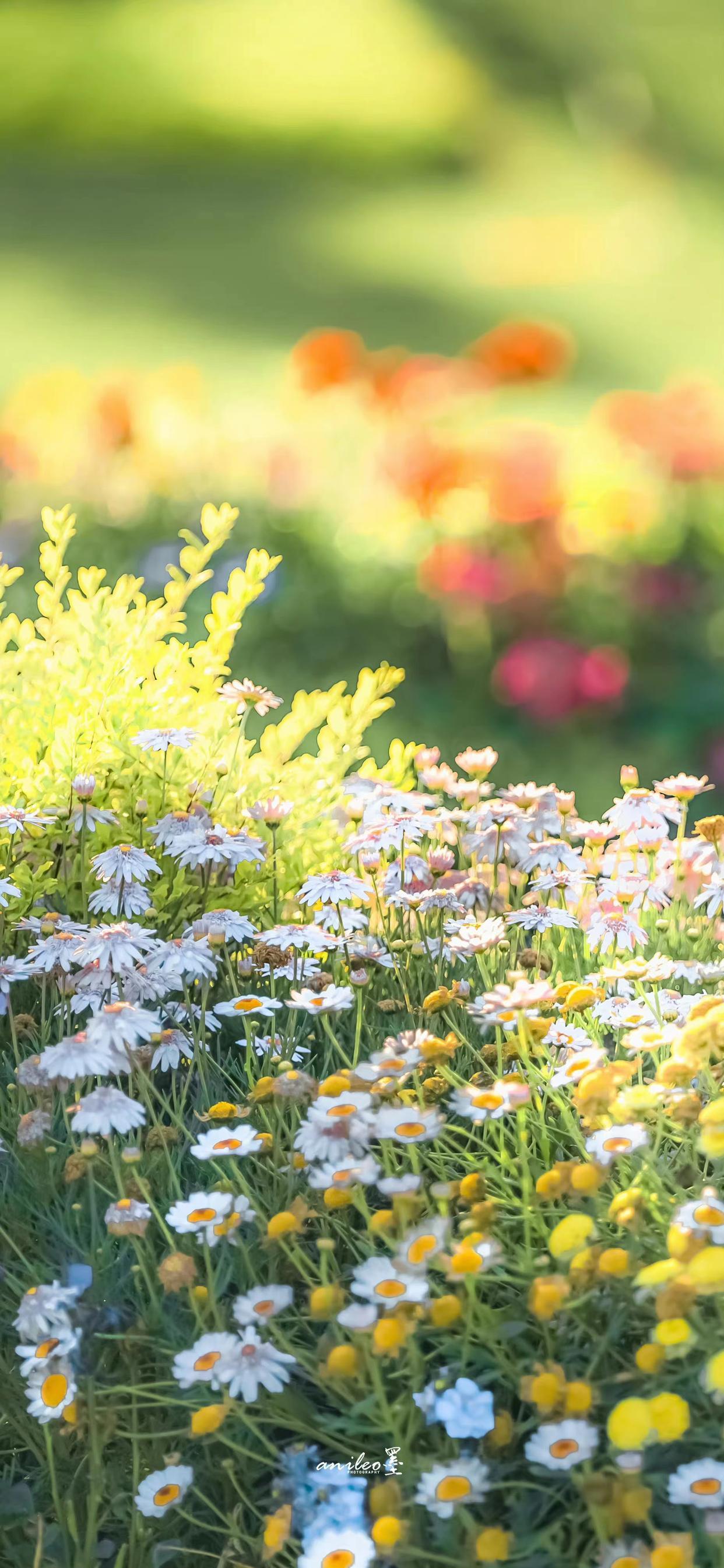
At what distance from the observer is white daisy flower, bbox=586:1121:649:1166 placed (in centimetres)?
159

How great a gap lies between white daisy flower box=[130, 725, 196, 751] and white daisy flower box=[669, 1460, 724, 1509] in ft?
4.92

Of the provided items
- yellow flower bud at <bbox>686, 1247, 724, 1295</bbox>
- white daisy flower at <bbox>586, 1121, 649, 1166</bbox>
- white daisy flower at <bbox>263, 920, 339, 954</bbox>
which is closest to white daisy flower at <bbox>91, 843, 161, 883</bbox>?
white daisy flower at <bbox>263, 920, 339, 954</bbox>

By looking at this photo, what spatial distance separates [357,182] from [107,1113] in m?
17.0

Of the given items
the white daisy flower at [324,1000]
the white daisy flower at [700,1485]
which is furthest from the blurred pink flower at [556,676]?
the white daisy flower at [700,1485]

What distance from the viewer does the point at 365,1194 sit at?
2006mm

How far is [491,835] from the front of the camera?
265cm

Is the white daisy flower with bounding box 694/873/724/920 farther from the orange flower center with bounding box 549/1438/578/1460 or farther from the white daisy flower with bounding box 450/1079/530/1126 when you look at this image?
the orange flower center with bounding box 549/1438/578/1460

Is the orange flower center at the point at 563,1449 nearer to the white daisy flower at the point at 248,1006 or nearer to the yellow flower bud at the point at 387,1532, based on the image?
the yellow flower bud at the point at 387,1532

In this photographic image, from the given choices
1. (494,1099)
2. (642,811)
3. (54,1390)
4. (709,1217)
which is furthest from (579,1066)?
(642,811)

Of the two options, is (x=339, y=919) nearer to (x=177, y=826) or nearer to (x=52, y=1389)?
(x=177, y=826)

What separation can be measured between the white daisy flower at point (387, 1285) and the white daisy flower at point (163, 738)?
1217 millimetres

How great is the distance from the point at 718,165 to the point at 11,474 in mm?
14398

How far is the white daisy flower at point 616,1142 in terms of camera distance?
1588 millimetres

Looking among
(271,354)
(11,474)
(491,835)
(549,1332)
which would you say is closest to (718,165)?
(271,354)
